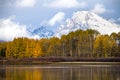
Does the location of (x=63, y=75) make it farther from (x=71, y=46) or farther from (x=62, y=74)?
(x=71, y=46)

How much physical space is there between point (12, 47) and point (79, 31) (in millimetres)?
30763

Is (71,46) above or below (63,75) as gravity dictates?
above

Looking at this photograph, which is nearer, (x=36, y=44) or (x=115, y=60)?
(x=115, y=60)

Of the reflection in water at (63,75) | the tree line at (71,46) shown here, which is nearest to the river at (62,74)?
the reflection in water at (63,75)

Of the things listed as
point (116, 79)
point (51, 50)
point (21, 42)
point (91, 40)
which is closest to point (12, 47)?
point (21, 42)

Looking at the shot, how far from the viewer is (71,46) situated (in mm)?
148250

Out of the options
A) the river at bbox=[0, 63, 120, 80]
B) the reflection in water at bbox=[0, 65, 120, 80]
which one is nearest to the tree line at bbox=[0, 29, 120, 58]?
the river at bbox=[0, 63, 120, 80]

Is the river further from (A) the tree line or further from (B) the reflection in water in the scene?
(A) the tree line

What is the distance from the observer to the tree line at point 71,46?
13362cm

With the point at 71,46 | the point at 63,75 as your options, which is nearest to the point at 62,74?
the point at 63,75

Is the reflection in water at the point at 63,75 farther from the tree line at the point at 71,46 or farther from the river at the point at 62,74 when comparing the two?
the tree line at the point at 71,46

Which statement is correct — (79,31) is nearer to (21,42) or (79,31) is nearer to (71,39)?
(71,39)

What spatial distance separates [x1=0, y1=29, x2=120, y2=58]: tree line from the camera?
5261 inches

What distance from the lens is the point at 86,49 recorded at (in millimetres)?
144375
